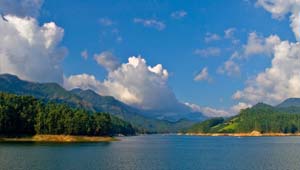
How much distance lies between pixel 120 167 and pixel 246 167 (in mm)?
26709

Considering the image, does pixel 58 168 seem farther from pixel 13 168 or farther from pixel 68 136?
pixel 68 136

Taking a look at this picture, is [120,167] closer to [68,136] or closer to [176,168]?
[176,168]

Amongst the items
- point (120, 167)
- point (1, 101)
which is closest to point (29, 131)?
point (1, 101)

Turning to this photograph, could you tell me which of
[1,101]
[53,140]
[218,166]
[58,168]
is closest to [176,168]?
[218,166]

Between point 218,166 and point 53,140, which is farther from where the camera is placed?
point 53,140

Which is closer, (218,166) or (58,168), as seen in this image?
(58,168)

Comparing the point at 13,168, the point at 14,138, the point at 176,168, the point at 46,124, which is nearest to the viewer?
the point at 13,168

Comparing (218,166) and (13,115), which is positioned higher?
(13,115)

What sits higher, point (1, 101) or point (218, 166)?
point (1, 101)

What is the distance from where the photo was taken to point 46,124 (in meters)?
193

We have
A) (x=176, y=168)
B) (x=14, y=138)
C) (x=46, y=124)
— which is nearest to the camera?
(x=176, y=168)

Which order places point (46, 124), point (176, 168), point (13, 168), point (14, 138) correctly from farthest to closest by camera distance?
point (46, 124) → point (14, 138) → point (176, 168) → point (13, 168)

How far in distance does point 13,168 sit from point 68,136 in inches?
4756

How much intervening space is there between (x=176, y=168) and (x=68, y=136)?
118100mm
